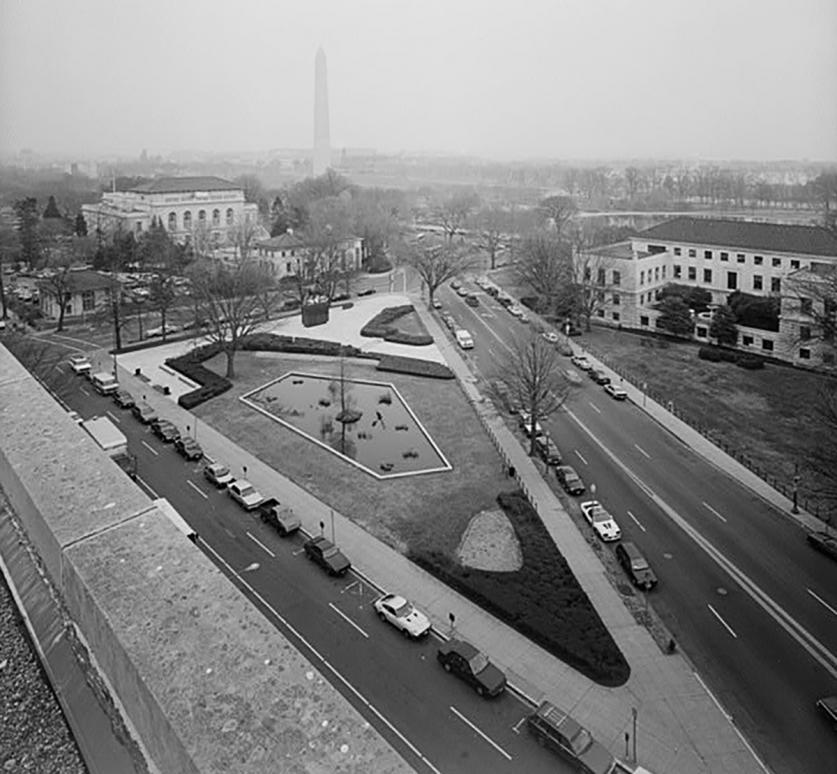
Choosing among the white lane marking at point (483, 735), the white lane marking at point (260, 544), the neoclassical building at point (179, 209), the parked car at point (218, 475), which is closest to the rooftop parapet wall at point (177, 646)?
the white lane marking at point (483, 735)

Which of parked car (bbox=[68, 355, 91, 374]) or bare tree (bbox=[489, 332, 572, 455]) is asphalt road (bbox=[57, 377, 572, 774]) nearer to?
bare tree (bbox=[489, 332, 572, 455])

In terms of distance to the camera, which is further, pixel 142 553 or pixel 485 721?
pixel 485 721

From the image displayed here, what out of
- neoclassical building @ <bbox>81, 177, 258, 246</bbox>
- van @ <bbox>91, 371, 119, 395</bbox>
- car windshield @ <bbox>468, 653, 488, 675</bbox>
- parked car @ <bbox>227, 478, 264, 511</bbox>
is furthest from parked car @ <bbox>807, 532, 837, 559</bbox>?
neoclassical building @ <bbox>81, 177, 258, 246</bbox>

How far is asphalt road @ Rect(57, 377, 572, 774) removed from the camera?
3.10 metres

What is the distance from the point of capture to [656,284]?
1220cm

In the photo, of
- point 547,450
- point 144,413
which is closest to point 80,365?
point 144,413

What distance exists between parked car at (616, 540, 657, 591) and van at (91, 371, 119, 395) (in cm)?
578

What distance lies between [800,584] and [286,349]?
7.17 meters

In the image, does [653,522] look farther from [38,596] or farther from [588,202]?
[588,202]

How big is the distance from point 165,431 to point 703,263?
9.28 metres

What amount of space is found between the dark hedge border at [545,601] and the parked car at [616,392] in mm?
3211

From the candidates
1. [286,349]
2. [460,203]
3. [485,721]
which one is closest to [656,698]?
[485,721]

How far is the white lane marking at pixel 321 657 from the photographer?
10.1 feet

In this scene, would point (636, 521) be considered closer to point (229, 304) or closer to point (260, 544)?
point (260, 544)
